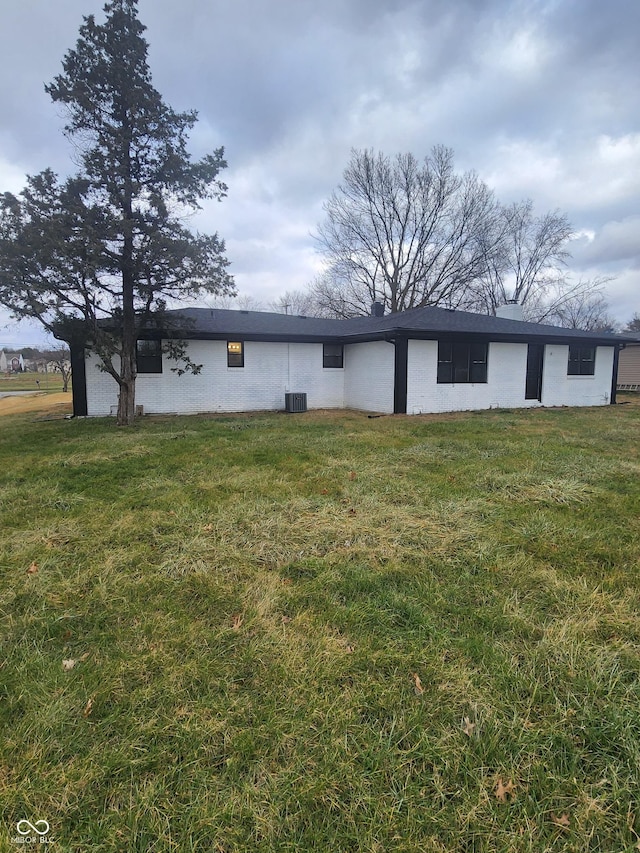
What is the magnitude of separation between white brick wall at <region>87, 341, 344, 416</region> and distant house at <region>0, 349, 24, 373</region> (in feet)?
171

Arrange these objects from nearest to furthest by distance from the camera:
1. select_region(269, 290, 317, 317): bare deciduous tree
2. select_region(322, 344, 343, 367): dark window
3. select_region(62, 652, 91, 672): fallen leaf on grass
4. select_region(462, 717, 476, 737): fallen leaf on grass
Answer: select_region(462, 717, 476, 737): fallen leaf on grass
select_region(62, 652, 91, 672): fallen leaf on grass
select_region(322, 344, 343, 367): dark window
select_region(269, 290, 317, 317): bare deciduous tree

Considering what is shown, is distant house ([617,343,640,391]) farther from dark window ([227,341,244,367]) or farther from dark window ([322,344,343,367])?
dark window ([227,341,244,367])

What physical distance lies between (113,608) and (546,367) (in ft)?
53.3

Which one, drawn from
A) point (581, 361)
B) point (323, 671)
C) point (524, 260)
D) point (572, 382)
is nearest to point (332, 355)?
point (572, 382)

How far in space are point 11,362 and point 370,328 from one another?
69.5m

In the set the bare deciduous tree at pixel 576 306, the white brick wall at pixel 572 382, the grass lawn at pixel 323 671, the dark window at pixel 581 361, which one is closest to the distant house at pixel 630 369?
the bare deciduous tree at pixel 576 306

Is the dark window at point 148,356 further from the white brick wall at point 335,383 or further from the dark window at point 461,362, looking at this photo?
the dark window at point 461,362

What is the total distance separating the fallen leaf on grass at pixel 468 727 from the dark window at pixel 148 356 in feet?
43.9


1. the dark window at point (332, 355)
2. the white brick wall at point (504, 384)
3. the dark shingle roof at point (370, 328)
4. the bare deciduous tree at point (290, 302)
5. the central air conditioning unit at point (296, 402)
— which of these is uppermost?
the bare deciduous tree at point (290, 302)

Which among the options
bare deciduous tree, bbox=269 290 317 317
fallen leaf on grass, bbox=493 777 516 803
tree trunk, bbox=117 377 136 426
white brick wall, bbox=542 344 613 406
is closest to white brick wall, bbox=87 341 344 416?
tree trunk, bbox=117 377 136 426

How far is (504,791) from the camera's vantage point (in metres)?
1.52

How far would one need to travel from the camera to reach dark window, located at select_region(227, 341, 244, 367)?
14.5m

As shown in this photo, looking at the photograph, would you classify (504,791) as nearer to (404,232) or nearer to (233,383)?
(233,383)

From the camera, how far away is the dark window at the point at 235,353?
14.5 metres
